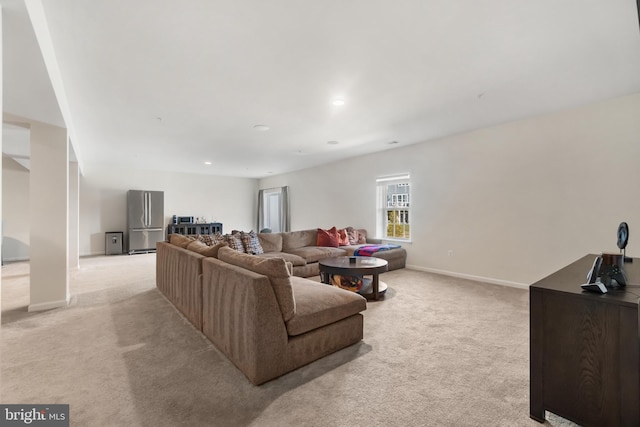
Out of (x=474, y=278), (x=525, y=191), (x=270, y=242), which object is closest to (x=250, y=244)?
(x=270, y=242)

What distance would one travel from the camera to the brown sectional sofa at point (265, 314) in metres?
1.94

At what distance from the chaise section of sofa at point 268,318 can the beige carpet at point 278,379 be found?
10cm

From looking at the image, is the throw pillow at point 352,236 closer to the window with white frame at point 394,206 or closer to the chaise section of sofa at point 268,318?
the window with white frame at point 394,206

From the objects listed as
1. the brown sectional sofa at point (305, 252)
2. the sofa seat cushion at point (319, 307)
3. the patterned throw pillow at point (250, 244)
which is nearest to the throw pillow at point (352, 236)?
the brown sectional sofa at point (305, 252)

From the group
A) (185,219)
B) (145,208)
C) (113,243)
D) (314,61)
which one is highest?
(314,61)

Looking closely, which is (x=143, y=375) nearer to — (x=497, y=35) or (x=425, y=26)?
(x=425, y=26)

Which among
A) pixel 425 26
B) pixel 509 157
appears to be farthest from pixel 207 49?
pixel 509 157

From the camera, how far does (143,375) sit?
6.79ft

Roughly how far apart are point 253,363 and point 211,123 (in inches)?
140

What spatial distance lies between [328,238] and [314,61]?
383cm
